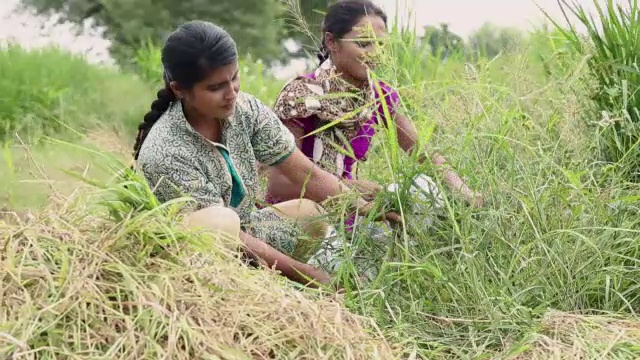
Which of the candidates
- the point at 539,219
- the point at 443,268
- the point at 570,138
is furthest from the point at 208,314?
the point at 570,138

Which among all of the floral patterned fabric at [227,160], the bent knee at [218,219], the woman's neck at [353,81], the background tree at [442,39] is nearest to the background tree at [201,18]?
the background tree at [442,39]

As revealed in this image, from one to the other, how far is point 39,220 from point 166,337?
1.44 ft

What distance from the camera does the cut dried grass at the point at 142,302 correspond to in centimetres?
185

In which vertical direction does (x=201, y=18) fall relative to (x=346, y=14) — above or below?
below

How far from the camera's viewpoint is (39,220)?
2.13 m

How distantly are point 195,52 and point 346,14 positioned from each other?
85 cm

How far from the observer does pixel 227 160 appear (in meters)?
3.09

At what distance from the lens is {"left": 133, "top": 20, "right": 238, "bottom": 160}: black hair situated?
2891mm

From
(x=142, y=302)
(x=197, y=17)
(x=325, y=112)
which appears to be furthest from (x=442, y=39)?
(x=197, y=17)

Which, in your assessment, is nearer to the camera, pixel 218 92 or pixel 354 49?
pixel 218 92

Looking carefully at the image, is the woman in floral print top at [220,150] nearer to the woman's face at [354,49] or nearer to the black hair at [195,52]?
the black hair at [195,52]

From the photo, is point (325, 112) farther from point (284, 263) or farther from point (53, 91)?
point (53, 91)

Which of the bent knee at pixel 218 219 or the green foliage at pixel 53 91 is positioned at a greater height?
the bent knee at pixel 218 219

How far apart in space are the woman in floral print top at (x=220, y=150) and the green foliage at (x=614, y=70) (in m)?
0.87
